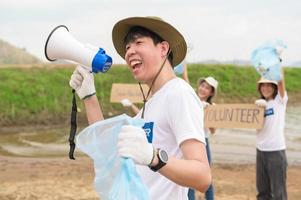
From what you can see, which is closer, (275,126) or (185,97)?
(185,97)

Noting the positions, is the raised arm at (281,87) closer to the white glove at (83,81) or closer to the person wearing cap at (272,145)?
the person wearing cap at (272,145)

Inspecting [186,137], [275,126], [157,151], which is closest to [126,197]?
[157,151]

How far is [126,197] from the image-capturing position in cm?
180

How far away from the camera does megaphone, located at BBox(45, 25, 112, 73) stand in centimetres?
243

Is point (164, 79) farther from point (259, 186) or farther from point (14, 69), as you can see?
point (14, 69)

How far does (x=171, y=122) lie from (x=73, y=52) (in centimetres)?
73

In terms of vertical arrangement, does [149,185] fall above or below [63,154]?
above

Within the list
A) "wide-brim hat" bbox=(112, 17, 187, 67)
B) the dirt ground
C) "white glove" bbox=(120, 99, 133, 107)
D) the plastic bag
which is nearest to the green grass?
the dirt ground

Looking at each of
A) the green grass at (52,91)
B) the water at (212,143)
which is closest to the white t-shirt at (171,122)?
the water at (212,143)

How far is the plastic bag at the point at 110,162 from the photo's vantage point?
5.99 ft

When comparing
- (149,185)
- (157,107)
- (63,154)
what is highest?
(157,107)

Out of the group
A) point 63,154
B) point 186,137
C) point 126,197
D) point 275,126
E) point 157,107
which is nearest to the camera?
point 126,197

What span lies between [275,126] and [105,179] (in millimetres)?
3705

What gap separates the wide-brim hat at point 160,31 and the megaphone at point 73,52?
13 cm
